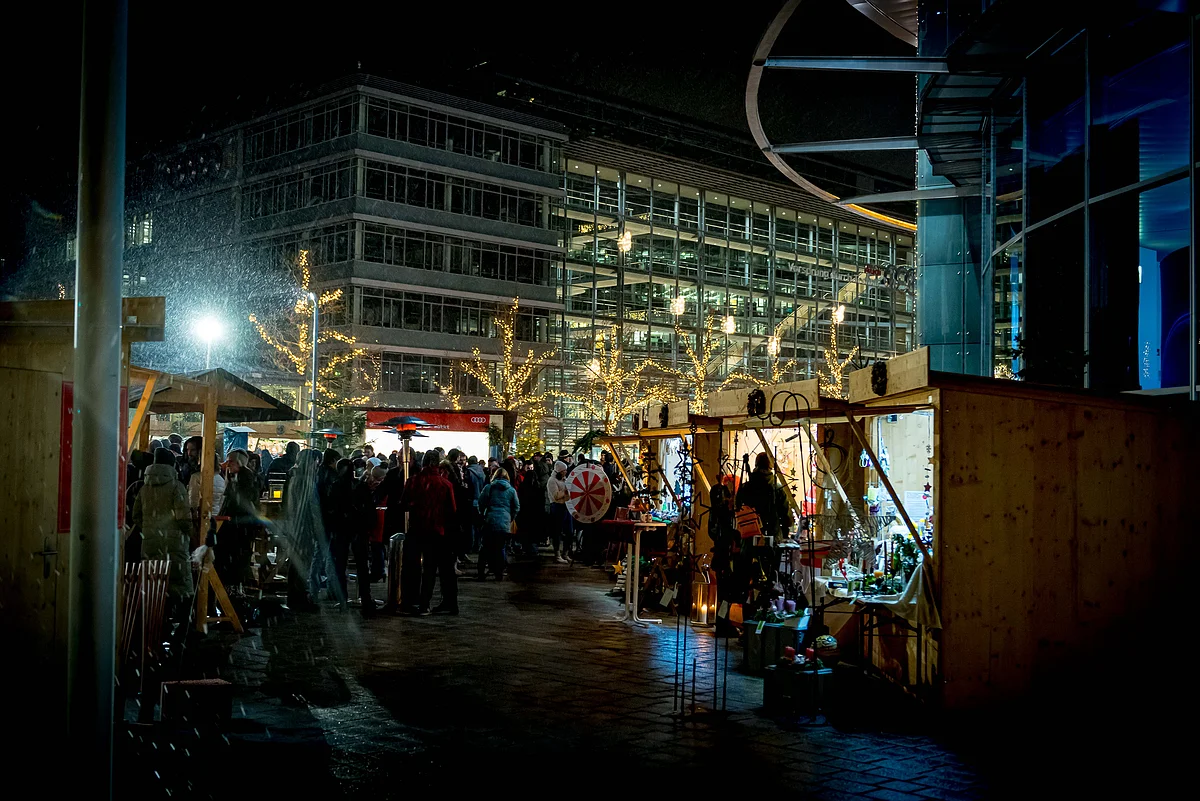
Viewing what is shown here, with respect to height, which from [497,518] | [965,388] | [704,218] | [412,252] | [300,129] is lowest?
Answer: [497,518]

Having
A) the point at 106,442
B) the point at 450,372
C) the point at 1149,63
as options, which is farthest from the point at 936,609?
the point at 450,372

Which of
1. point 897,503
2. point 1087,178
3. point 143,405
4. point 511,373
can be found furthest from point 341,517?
point 511,373

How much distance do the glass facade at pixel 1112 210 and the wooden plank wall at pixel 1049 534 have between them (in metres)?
2.61

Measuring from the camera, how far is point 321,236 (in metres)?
55.5

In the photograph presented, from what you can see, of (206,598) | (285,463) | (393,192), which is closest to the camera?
(206,598)

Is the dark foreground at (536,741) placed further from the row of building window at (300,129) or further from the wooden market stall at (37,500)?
the row of building window at (300,129)

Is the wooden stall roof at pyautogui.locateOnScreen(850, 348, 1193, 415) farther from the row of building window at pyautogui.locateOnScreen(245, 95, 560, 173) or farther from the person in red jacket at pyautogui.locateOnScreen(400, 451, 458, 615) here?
the row of building window at pyautogui.locateOnScreen(245, 95, 560, 173)

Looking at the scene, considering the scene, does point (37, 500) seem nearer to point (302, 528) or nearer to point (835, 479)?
point (302, 528)

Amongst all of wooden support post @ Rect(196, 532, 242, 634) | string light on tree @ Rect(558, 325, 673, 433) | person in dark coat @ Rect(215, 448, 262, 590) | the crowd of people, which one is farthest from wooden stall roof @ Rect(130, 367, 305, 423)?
string light on tree @ Rect(558, 325, 673, 433)

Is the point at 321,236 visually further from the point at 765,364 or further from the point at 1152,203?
the point at 1152,203

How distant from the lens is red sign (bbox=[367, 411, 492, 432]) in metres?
30.8

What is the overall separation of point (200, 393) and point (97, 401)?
8.76 metres

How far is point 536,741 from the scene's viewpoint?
24.7 ft

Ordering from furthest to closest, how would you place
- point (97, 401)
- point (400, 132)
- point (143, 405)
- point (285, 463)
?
point (400, 132), point (285, 463), point (143, 405), point (97, 401)
